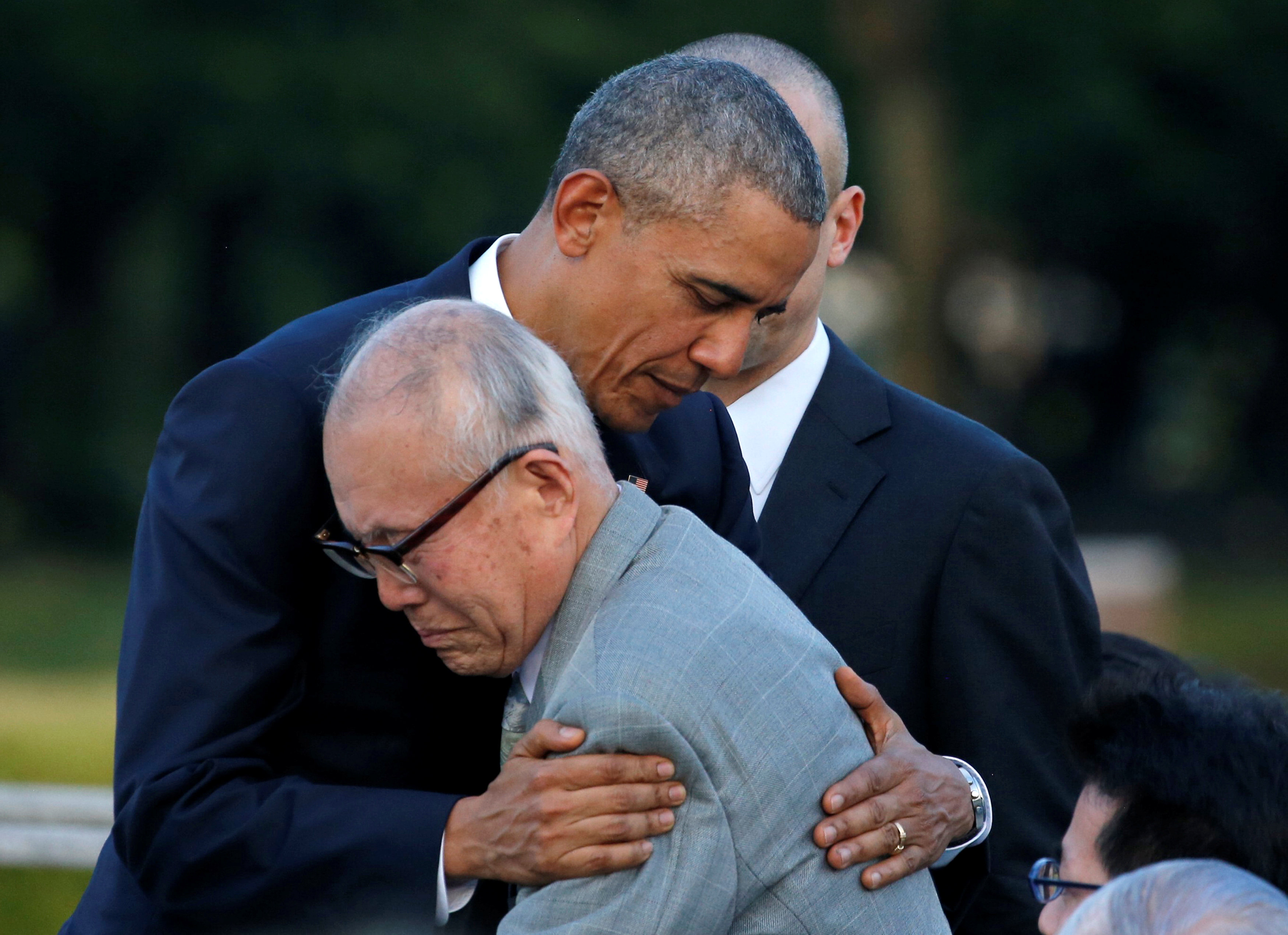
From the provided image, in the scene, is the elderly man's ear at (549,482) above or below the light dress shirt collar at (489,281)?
below

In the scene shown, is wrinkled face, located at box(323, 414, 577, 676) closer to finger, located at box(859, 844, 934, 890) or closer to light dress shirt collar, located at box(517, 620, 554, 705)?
light dress shirt collar, located at box(517, 620, 554, 705)

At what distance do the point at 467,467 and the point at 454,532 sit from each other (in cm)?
10

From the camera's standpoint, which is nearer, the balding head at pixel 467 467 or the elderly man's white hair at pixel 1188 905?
the elderly man's white hair at pixel 1188 905

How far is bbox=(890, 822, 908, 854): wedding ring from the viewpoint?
2137 millimetres

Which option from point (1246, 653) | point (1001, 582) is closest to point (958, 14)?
point (1246, 653)

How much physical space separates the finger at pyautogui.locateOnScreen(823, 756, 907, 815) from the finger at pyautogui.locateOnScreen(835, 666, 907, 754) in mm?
57

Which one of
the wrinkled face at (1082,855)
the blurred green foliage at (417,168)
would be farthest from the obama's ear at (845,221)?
the blurred green foliage at (417,168)

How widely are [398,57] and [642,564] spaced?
49.1 feet

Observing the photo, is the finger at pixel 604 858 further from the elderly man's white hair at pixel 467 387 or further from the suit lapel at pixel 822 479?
the suit lapel at pixel 822 479

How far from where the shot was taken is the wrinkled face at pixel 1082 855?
2047 millimetres

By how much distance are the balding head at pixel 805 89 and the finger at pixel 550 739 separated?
199cm

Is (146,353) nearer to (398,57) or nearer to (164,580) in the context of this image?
(398,57)

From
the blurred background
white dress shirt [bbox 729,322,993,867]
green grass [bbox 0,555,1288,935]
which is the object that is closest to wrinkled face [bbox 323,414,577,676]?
green grass [bbox 0,555,1288,935]

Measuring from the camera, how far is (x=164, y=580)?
2.22 m
